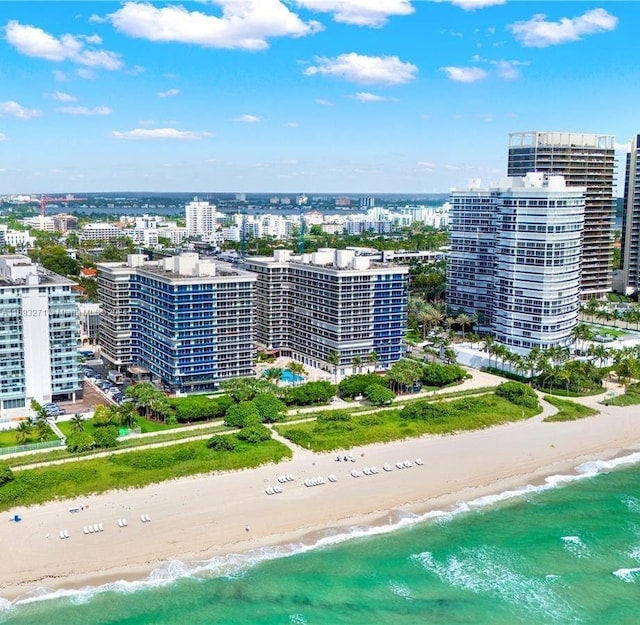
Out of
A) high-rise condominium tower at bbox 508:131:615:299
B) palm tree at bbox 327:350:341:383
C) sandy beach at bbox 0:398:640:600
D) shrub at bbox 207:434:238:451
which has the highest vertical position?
high-rise condominium tower at bbox 508:131:615:299

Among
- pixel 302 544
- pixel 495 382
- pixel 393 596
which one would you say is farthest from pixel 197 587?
pixel 495 382

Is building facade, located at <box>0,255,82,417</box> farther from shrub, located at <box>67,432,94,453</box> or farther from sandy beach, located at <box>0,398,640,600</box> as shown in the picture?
sandy beach, located at <box>0,398,640,600</box>

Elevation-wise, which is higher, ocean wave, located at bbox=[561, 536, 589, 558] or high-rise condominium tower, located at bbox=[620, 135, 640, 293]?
high-rise condominium tower, located at bbox=[620, 135, 640, 293]

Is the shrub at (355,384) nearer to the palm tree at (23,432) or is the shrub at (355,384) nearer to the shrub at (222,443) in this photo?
the shrub at (222,443)

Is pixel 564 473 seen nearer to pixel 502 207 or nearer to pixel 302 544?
pixel 302 544

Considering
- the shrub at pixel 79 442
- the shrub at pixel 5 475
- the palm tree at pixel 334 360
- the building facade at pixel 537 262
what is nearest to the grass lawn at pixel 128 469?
the shrub at pixel 5 475

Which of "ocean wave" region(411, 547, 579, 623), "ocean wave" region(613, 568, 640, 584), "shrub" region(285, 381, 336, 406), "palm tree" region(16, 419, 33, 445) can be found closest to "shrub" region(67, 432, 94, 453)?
"palm tree" region(16, 419, 33, 445)
